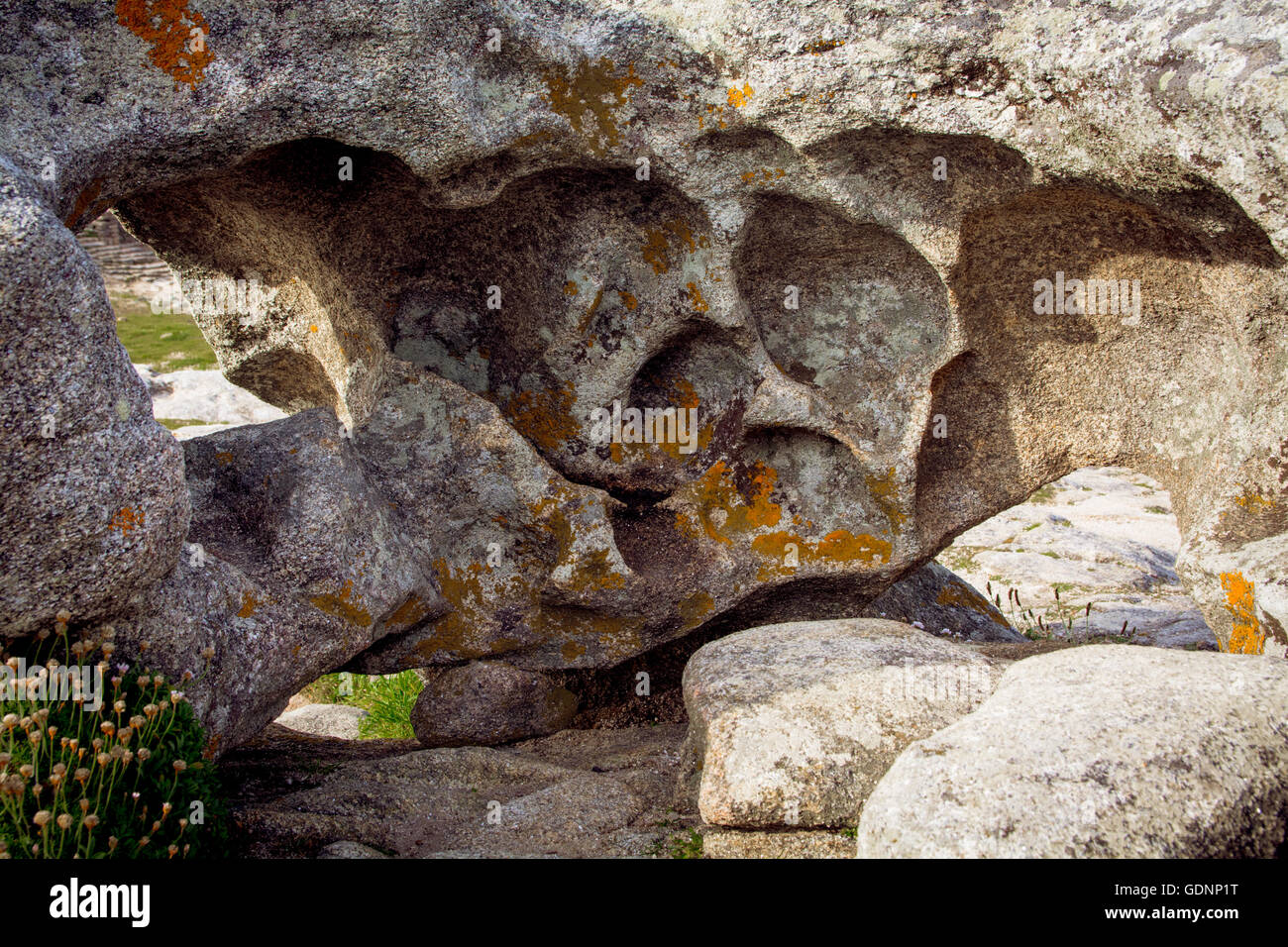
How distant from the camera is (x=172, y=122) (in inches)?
216

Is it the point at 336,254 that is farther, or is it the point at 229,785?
the point at 336,254

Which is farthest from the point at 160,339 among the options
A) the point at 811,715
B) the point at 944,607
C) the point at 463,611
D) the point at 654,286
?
the point at 811,715

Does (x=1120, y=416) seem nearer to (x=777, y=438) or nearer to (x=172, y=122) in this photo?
(x=777, y=438)

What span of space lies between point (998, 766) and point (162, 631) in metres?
3.45

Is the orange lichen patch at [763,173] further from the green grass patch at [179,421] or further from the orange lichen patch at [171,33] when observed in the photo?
the green grass patch at [179,421]

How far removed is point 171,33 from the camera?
5.47 meters

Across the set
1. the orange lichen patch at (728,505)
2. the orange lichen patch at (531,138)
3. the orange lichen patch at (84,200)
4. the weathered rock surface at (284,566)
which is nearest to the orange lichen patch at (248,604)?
the weathered rock surface at (284,566)

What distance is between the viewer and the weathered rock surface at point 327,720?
894 centimetres

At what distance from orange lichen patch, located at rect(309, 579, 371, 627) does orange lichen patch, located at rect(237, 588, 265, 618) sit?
340mm

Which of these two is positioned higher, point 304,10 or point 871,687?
point 304,10

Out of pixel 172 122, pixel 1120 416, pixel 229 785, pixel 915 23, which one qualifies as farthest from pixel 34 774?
pixel 1120 416

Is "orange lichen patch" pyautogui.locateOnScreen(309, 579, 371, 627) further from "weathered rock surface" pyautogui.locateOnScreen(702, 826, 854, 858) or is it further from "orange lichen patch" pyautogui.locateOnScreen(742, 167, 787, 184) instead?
"orange lichen patch" pyautogui.locateOnScreen(742, 167, 787, 184)

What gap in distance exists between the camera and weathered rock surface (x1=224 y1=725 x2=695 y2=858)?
500 cm

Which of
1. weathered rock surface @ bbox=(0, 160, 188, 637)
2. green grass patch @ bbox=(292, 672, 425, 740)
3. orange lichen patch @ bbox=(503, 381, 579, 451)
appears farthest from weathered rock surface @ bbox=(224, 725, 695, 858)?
orange lichen patch @ bbox=(503, 381, 579, 451)
